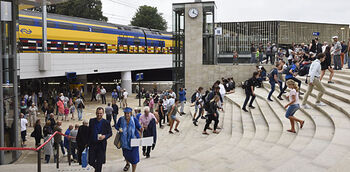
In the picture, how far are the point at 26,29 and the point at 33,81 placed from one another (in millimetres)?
7859

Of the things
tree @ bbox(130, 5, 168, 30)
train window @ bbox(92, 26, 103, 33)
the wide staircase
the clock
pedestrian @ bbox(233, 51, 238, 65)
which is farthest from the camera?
tree @ bbox(130, 5, 168, 30)

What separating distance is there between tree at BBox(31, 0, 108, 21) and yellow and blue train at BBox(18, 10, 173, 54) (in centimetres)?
1864

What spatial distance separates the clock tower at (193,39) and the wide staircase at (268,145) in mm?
10050

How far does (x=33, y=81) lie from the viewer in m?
26.6

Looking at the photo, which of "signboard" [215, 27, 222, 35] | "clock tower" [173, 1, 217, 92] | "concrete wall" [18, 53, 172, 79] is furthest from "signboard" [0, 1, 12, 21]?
"signboard" [215, 27, 222, 35]

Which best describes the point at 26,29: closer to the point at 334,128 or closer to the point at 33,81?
the point at 33,81

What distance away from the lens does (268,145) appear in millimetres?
7273

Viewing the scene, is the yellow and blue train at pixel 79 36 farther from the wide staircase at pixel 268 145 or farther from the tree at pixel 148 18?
the tree at pixel 148 18

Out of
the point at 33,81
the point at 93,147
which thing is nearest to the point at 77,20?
the point at 33,81

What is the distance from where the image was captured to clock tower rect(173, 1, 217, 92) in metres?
21.3

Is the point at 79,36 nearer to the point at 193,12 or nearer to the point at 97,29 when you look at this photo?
the point at 97,29

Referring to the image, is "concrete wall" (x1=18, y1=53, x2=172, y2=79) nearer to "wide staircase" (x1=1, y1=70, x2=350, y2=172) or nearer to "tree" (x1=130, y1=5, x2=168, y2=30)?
"wide staircase" (x1=1, y1=70, x2=350, y2=172)

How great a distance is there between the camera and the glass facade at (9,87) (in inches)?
344

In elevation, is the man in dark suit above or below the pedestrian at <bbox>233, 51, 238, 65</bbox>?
below
